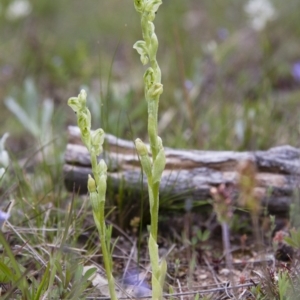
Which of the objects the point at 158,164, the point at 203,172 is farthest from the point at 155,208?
the point at 203,172

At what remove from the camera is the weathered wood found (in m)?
2.06

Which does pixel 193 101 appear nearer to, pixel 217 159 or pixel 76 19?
pixel 217 159

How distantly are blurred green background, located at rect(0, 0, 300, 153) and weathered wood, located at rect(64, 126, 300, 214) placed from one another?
6.3 inches

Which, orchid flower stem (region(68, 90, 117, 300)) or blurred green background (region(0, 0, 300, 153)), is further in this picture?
blurred green background (region(0, 0, 300, 153))

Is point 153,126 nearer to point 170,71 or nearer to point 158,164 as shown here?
point 158,164

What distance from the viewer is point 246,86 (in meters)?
3.75

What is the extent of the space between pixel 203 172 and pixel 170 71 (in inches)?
77.7

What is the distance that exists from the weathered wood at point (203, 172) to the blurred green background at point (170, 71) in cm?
16

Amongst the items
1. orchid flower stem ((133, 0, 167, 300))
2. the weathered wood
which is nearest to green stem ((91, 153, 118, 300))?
orchid flower stem ((133, 0, 167, 300))

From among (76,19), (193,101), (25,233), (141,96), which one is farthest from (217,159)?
(76,19)

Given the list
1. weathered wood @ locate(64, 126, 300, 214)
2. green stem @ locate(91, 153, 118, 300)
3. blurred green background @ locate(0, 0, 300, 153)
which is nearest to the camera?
green stem @ locate(91, 153, 118, 300)

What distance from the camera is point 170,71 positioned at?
396 cm

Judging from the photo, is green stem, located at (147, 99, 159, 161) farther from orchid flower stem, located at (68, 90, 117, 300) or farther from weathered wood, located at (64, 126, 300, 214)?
weathered wood, located at (64, 126, 300, 214)

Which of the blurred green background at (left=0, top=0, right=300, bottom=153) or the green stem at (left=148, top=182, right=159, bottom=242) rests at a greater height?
the green stem at (left=148, top=182, right=159, bottom=242)
